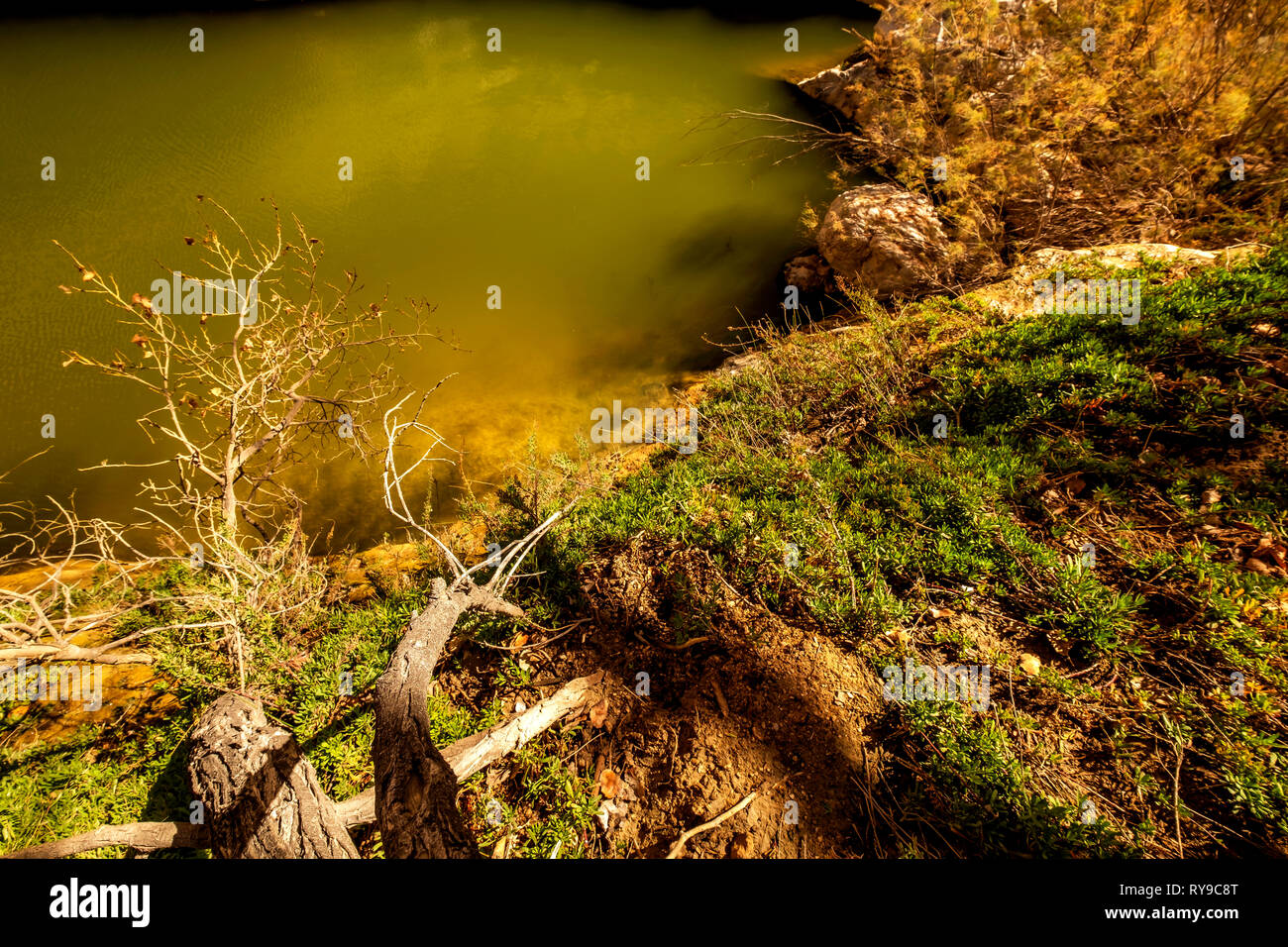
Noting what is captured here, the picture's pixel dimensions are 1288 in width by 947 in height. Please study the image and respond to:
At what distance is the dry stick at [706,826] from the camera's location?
2.35 meters

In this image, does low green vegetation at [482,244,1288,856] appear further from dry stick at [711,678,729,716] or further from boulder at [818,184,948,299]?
boulder at [818,184,948,299]

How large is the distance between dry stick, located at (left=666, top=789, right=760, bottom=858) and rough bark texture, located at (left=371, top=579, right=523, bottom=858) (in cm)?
90

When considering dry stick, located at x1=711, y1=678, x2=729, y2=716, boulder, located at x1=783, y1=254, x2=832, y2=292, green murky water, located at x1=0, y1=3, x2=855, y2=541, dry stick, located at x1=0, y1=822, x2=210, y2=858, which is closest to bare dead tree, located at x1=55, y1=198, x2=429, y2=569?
green murky water, located at x1=0, y1=3, x2=855, y2=541

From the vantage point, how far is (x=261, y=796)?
237 centimetres

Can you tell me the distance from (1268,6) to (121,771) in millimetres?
11175

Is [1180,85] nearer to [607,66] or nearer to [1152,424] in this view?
[1152,424]

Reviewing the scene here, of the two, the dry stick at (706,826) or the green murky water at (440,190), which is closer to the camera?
the dry stick at (706,826)

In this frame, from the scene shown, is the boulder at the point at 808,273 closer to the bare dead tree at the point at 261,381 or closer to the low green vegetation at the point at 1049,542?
the low green vegetation at the point at 1049,542

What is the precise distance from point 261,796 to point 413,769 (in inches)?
31.1

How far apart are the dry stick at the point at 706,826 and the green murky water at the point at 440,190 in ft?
14.1

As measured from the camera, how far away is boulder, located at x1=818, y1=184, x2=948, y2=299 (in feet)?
19.6

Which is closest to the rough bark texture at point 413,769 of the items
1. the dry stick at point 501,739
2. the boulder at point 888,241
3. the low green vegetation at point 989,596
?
the dry stick at point 501,739

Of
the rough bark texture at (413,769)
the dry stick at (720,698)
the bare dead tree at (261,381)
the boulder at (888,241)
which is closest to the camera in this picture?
the rough bark texture at (413,769)
